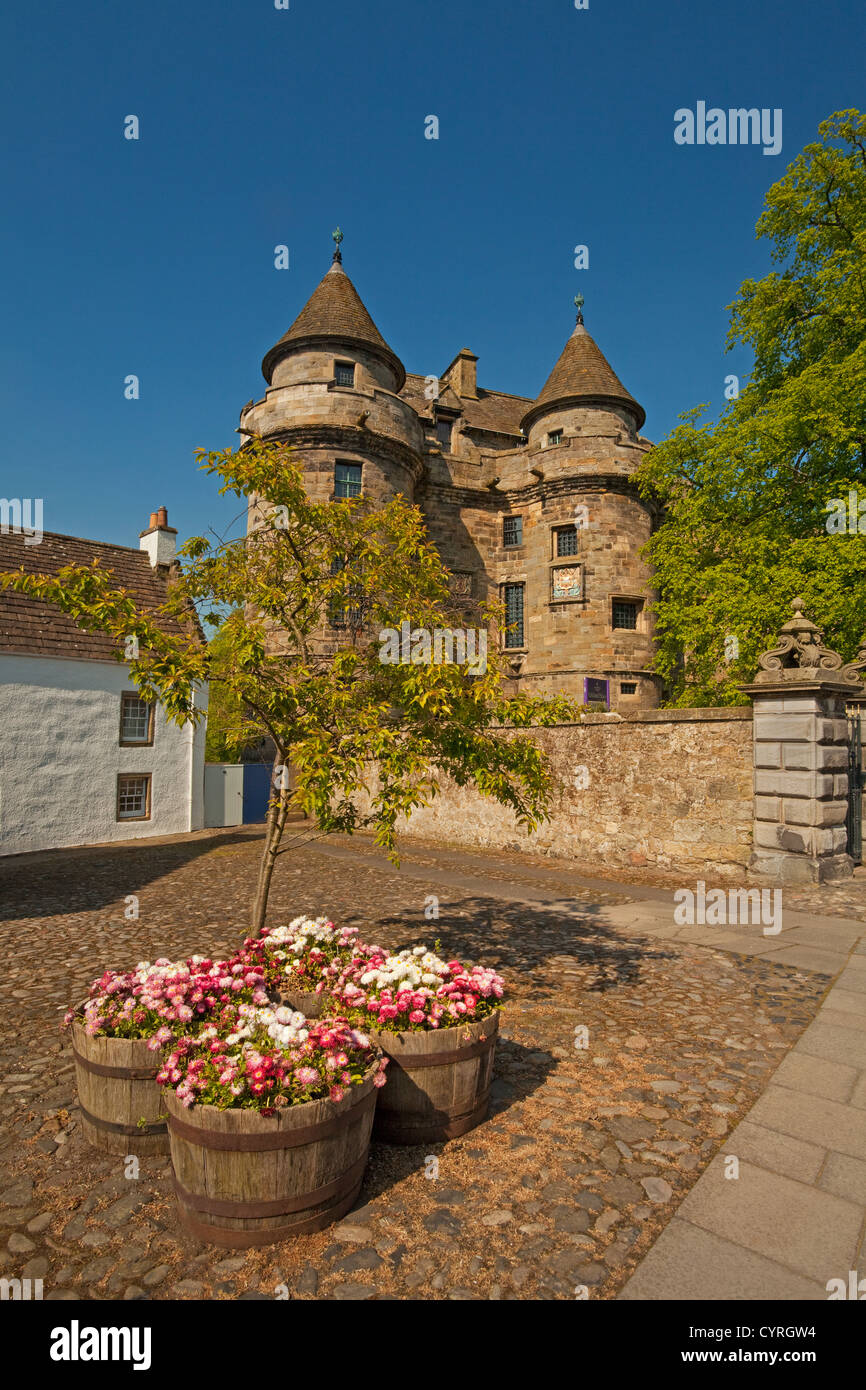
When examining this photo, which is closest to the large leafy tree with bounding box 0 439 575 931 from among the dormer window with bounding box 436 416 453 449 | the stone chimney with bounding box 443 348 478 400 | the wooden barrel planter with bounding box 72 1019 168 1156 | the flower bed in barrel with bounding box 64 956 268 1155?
the flower bed in barrel with bounding box 64 956 268 1155

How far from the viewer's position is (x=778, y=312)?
20172mm

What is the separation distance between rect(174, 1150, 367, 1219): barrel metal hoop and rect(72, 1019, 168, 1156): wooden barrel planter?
608 millimetres

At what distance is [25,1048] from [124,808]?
1500 cm

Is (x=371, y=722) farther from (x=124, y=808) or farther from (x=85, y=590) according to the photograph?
(x=124, y=808)

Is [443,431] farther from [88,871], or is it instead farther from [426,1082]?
[426,1082]

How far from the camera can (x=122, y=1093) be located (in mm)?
3596

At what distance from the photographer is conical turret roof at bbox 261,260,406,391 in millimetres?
24344

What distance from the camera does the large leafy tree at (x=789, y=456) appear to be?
55.6ft

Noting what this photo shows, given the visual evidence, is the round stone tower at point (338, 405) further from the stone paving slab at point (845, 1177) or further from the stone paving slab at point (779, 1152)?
the stone paving slab at point (845, 1177)

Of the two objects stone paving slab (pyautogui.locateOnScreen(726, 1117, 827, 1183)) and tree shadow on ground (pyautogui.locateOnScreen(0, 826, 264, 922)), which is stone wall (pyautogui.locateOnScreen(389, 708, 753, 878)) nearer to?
tree shadow on ground (pyautogui.locateOnScreen(0, 826, 264, 922))

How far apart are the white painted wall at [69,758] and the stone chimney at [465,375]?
2304cm

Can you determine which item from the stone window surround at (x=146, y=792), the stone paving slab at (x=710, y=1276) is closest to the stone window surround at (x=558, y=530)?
the stone window surround at (x=146, y=792)

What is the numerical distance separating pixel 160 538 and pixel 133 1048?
2146 centimetres
